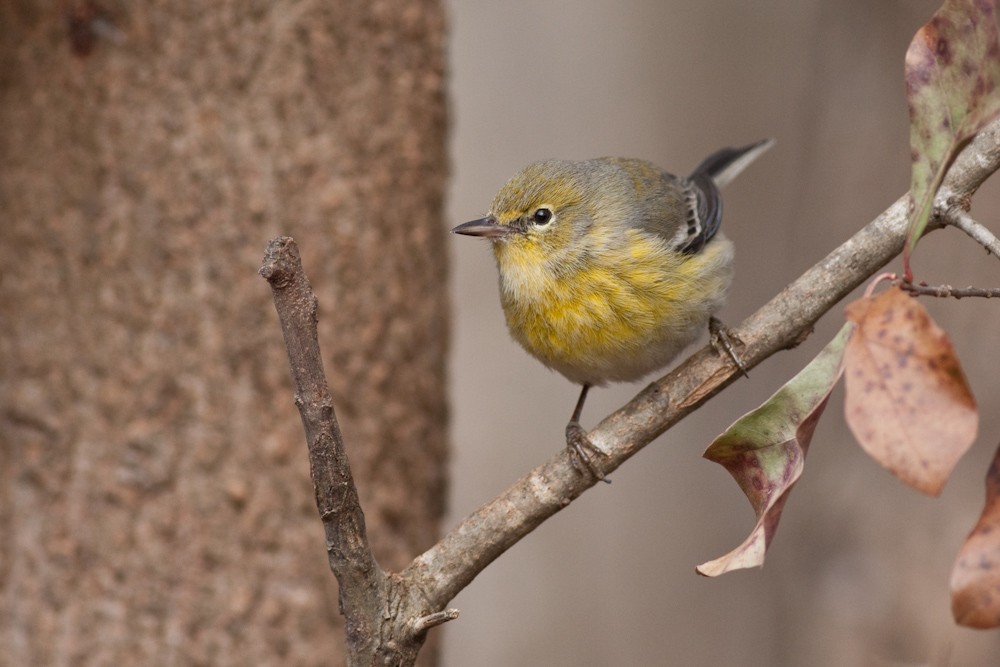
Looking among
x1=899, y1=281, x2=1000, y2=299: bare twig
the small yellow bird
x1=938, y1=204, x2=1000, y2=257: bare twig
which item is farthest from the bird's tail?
x1=899, y1=281, x2=1000, y2=299: bare twig

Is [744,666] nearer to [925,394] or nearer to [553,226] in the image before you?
[553,226]

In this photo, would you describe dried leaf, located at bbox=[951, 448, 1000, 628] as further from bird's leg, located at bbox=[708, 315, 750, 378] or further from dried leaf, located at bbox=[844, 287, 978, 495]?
bird's leg, located at bbox=[708, 315, 750, 378]

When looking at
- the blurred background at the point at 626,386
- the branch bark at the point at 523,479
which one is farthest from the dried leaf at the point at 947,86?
the blurred background at the point at 626,386

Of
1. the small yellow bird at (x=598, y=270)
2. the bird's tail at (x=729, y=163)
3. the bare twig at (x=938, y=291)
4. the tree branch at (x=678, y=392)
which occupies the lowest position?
the bare twig at (x=938, y=291)

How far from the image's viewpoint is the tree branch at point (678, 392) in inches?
86.2

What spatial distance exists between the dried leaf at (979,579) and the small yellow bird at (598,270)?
3.87 feet

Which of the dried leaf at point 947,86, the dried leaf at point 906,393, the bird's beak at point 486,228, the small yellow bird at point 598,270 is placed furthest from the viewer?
the bird's beak at point 486,228

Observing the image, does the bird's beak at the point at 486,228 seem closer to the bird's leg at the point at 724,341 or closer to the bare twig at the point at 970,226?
the bird's leg at the point at 724,341

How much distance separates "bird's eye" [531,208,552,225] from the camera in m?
3.03

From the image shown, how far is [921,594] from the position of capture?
13.2 feet

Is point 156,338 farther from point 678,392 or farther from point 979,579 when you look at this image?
point 979,579

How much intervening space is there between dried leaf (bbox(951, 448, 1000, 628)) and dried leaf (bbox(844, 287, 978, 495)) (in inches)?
7.2

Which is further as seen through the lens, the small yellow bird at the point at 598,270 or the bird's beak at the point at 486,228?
the bird's beak at the point at 486,228

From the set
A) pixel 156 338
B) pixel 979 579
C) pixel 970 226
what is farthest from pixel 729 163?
pixel 979 579
